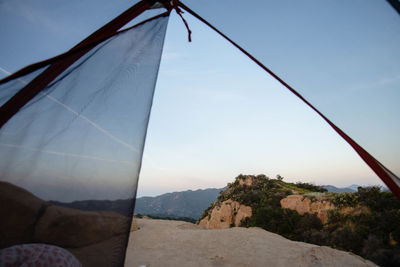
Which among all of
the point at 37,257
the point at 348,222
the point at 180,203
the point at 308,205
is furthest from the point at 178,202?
the point at 37,257

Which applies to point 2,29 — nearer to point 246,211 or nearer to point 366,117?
point 366,117

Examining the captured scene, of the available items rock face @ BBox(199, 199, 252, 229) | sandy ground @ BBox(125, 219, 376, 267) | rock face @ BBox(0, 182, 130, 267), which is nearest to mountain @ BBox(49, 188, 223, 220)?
rock face @ BBox(199, 199, 252, 229)

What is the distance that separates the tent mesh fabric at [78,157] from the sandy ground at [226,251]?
4.04 m

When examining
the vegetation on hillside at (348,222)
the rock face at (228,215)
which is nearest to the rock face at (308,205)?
the vegetation on hillside at (348,222)

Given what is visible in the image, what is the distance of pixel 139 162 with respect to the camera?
1.36m

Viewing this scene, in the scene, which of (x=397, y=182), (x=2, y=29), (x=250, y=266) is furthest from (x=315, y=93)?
(x=250, y=266)

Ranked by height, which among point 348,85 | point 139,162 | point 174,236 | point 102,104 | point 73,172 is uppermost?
point 348,85

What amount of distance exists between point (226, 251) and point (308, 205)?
29.6 feet

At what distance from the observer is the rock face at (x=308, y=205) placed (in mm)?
11031

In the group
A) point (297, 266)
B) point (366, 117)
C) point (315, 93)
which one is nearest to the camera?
point (366, 117)

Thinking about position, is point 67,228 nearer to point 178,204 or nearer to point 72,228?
point 72,228

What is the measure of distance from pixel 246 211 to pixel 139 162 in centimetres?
1398

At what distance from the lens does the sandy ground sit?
187 inches

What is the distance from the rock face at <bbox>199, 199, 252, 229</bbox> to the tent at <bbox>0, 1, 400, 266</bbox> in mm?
13189
